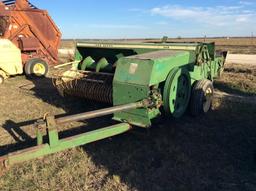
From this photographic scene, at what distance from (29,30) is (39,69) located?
1.42 m

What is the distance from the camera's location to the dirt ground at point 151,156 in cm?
349

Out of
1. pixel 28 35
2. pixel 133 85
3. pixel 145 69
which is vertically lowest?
pixel 133 85

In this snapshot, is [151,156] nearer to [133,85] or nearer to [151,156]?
[151,156]

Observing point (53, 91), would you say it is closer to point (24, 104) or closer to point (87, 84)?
point (24, 104)

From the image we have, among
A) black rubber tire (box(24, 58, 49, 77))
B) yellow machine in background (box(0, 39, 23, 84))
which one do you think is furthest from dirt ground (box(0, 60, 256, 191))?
black rubber tire (box(24, 58, 49, 77))

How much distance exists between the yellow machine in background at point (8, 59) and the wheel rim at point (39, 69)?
0.61 m

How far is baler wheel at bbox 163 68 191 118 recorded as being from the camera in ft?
15.1

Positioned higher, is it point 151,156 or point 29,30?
point 29,30

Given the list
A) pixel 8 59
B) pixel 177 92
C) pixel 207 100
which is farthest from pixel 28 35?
pixel 177 92

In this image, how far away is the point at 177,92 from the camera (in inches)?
196

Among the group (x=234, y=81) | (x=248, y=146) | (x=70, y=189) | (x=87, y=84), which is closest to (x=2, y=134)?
(x=87, y=84)

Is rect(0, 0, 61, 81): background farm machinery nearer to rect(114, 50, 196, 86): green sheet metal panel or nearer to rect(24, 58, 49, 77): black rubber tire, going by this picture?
rect(24, 58, 49, 77): black rubber tire

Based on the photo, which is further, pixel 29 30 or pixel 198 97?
pixel 29 30

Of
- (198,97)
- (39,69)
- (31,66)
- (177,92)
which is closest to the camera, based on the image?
(177,92)
